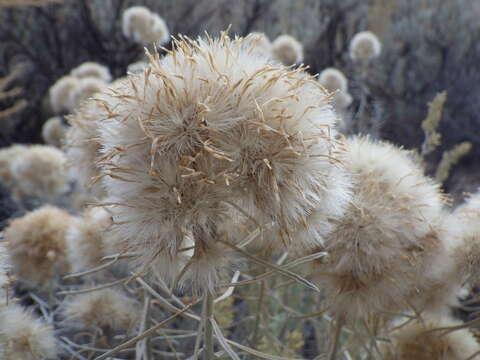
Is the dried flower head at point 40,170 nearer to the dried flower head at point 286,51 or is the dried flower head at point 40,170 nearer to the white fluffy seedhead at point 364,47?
the dried flower head at point 286,51

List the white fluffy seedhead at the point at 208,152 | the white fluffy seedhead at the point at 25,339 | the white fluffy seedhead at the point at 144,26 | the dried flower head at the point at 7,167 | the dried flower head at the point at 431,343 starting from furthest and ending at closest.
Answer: the white fluffy seedhead at the point at 144,26
the dried flower head at the point at 7,167
the dried flower head at the point at 431,343
the white fluffy seedhead at the point at 25,339
the white fluffy seedhead at the point at 208,152

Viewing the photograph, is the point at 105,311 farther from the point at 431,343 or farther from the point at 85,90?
the point at 85,90

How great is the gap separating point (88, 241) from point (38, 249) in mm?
289

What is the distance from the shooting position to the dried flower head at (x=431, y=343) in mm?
1098

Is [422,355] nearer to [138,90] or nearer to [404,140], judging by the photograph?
[138,90]

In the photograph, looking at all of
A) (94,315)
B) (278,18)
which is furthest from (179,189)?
(278,18)

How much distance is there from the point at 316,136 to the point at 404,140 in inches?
123

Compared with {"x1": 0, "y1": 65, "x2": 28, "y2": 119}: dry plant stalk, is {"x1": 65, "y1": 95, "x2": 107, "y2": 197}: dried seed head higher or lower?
higher

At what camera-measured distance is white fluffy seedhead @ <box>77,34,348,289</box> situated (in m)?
0.75

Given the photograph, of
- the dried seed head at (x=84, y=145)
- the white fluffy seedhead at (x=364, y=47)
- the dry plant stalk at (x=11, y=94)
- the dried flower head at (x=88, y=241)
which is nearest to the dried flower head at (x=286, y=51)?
the white fluffy seedhead at (x=364, y=47)

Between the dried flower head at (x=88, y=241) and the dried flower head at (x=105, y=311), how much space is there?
10 centimetres

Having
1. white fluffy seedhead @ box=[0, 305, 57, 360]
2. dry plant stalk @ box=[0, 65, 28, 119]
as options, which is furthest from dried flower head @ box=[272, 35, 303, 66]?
white fluffy seedhead @ box=[0, 305, 57, 360]

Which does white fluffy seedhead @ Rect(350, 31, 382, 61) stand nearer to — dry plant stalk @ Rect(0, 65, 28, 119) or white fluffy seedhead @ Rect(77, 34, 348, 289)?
dry plant stalk @ Rect(0, 65, 28, 119)

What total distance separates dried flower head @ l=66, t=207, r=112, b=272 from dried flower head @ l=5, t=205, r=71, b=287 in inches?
7.5
